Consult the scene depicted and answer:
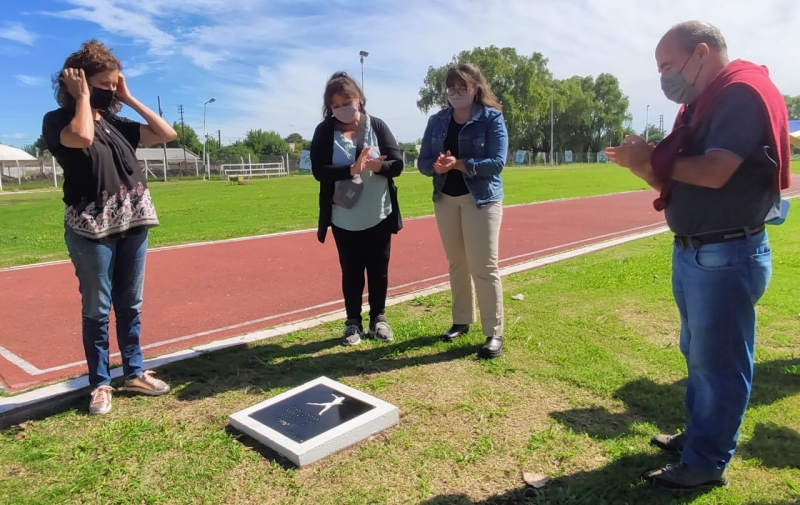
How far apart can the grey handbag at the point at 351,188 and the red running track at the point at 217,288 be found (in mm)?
1548

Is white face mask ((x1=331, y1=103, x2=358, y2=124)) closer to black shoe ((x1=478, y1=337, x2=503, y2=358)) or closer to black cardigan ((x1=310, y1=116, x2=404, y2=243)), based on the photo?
black cardigan ((x1=310, y1=116, x2=404, y2=243))

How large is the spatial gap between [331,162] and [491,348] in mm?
1930

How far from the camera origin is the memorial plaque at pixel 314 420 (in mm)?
3004

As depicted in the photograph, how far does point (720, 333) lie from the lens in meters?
2.47

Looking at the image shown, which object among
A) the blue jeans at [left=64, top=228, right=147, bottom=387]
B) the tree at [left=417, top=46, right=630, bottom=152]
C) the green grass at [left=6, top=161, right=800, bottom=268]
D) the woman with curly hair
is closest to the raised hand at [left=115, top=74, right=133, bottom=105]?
the woman with curly hair

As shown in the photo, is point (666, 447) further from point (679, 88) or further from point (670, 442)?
point (679, 88)

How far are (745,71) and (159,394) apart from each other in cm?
372

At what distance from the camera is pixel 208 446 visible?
3.11 metres

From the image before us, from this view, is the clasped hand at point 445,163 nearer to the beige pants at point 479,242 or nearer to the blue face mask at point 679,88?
the beige pants at point 479,242

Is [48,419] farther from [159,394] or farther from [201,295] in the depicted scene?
[201,295]

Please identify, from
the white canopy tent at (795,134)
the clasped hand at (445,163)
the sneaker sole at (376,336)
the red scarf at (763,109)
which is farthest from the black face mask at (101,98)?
the white canopy tent at (795,134)

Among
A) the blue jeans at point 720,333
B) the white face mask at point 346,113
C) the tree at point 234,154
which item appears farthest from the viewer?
the tree at point 234,154

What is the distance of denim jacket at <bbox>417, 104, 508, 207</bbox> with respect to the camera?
166 inches

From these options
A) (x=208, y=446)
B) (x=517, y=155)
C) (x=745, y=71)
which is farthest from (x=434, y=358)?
(x=517, y=155)
